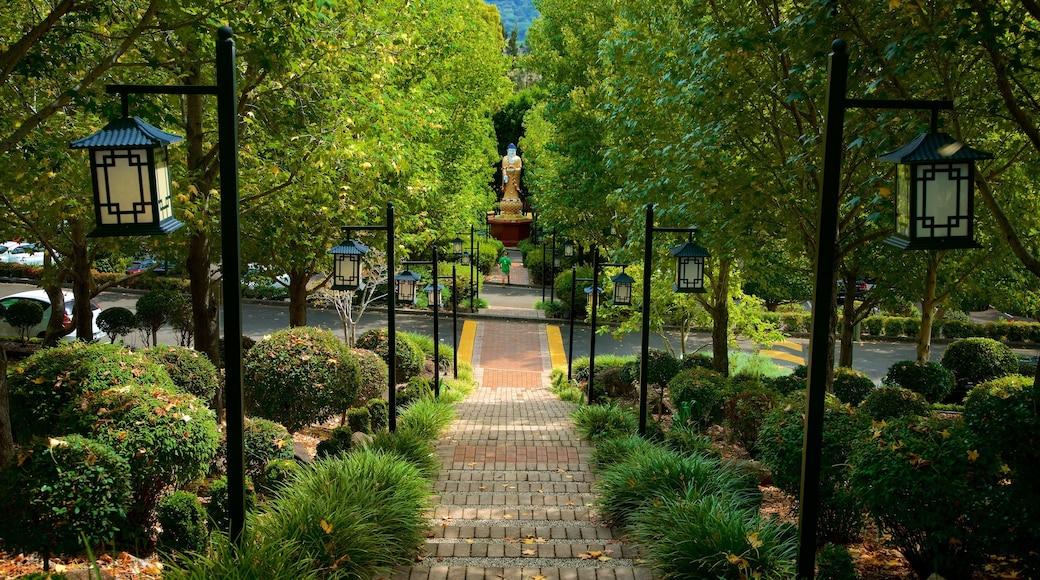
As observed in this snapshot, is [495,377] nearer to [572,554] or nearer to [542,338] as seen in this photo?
[542,338]

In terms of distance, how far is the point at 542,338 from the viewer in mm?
28188

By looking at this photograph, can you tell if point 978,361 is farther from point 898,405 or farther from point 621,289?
point 621,289

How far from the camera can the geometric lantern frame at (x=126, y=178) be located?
451 cm

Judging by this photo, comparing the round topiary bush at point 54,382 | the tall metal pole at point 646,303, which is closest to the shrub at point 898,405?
the tall metal pole at point 646,303

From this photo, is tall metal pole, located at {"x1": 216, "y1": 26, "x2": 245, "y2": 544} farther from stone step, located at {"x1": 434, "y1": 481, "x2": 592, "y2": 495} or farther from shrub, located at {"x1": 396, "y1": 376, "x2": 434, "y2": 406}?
shrub, located at {"x1": 396, "y1": 376, "x2": 434, "y2": 406}

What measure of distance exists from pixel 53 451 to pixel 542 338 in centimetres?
2275

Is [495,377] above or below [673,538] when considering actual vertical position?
below

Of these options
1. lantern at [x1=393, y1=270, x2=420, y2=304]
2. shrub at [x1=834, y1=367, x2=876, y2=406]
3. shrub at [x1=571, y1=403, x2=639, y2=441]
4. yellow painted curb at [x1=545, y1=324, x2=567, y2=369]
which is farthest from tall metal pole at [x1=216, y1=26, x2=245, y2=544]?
yellow painted curb at [x1=545, y1=324, x2=567, y2=369]

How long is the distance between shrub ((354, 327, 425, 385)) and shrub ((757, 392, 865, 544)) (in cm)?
Answer: 1153

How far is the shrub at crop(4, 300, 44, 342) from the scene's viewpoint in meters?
19.8

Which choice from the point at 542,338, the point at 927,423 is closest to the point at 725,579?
the point at 927,423

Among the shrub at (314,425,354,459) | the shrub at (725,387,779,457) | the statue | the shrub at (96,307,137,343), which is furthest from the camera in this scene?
the statue

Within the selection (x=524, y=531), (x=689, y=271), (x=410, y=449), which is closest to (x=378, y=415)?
(x=410, y=449)

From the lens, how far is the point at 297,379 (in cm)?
1202
